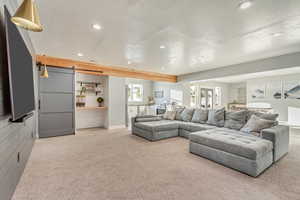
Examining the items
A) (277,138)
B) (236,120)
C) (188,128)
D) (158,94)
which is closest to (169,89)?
(158,94)

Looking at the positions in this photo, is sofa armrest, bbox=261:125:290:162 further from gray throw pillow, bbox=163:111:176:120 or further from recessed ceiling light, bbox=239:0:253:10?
gray throw pillow, bbox=163:111:176:120

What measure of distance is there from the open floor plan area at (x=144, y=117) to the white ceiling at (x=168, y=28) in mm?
22

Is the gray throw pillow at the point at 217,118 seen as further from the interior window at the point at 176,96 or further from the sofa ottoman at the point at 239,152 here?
the interior window at the point at 176,96

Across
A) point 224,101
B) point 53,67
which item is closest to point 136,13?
point 53,67

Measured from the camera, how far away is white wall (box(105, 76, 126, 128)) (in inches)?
226

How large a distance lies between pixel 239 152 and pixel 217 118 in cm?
181

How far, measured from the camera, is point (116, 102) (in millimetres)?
5883

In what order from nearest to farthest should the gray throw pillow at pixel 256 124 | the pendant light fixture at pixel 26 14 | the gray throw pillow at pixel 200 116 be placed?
the pendant light fixture at pixel 26 14 < the gray throw pillow at pixel 256 124 < the gray throw pillow at pixel 200 116

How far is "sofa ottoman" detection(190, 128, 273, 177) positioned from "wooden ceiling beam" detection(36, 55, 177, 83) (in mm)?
4268

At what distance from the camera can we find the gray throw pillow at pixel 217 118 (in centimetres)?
393

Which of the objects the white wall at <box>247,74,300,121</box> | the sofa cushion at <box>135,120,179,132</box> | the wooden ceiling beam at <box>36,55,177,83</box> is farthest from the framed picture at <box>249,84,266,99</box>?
the sofa cushion at <box>135,120,179,132</box>

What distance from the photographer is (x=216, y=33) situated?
2.83m

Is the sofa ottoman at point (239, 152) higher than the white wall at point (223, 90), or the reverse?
the white wall at point (223, 90)

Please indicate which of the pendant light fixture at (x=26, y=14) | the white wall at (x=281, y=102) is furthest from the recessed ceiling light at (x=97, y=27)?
the white wall at (x=281, y=102)
